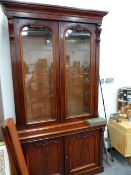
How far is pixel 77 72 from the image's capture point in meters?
2.09

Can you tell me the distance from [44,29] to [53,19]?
14cm

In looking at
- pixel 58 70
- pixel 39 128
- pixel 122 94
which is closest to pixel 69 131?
pixel 39 128

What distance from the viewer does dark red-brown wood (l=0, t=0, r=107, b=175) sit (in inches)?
64.8

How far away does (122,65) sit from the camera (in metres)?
A: 2.67

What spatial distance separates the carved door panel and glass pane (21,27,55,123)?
0.92ft

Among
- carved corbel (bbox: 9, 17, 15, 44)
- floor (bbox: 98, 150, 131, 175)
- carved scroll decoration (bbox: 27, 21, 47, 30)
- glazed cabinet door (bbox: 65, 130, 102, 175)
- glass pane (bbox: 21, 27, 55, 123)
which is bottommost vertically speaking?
floor (bbox: 98, 150, 131, 175)

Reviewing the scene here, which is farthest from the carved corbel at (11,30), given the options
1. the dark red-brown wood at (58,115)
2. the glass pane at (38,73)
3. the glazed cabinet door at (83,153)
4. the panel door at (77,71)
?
the glazed cabinet door at (83,153)

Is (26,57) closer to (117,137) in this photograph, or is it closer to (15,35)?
(15,35)

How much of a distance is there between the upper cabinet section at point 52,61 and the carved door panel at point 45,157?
0.23m

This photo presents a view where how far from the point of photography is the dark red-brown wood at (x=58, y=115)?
1.65 meters

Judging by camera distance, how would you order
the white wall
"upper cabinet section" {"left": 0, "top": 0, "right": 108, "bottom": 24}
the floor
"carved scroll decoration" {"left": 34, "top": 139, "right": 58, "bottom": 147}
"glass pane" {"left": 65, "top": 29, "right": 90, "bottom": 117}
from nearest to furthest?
"upper cabinet section" {"left": 0, "top": 0, "right": 108, "bottom": 24} < "carved scroll decoration" {"left": 34, "top": 139, "right": 58, "bottom": 147} < "glass pane" {"left": 65, "top": 29, "right": 90, "bottom": 117} < the floor < the white wall

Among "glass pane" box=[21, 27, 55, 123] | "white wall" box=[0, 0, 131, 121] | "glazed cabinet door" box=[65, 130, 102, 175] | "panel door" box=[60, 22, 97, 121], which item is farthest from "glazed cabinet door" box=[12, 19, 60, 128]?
"white wall" box=[0, 0, 131, 121]

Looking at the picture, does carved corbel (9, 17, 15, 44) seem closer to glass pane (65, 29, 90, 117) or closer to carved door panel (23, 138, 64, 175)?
glass pane (65, 29, 90, 117)

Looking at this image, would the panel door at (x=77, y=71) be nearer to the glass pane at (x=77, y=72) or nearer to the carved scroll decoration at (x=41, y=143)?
the glass pane at (x=77, y=72)
